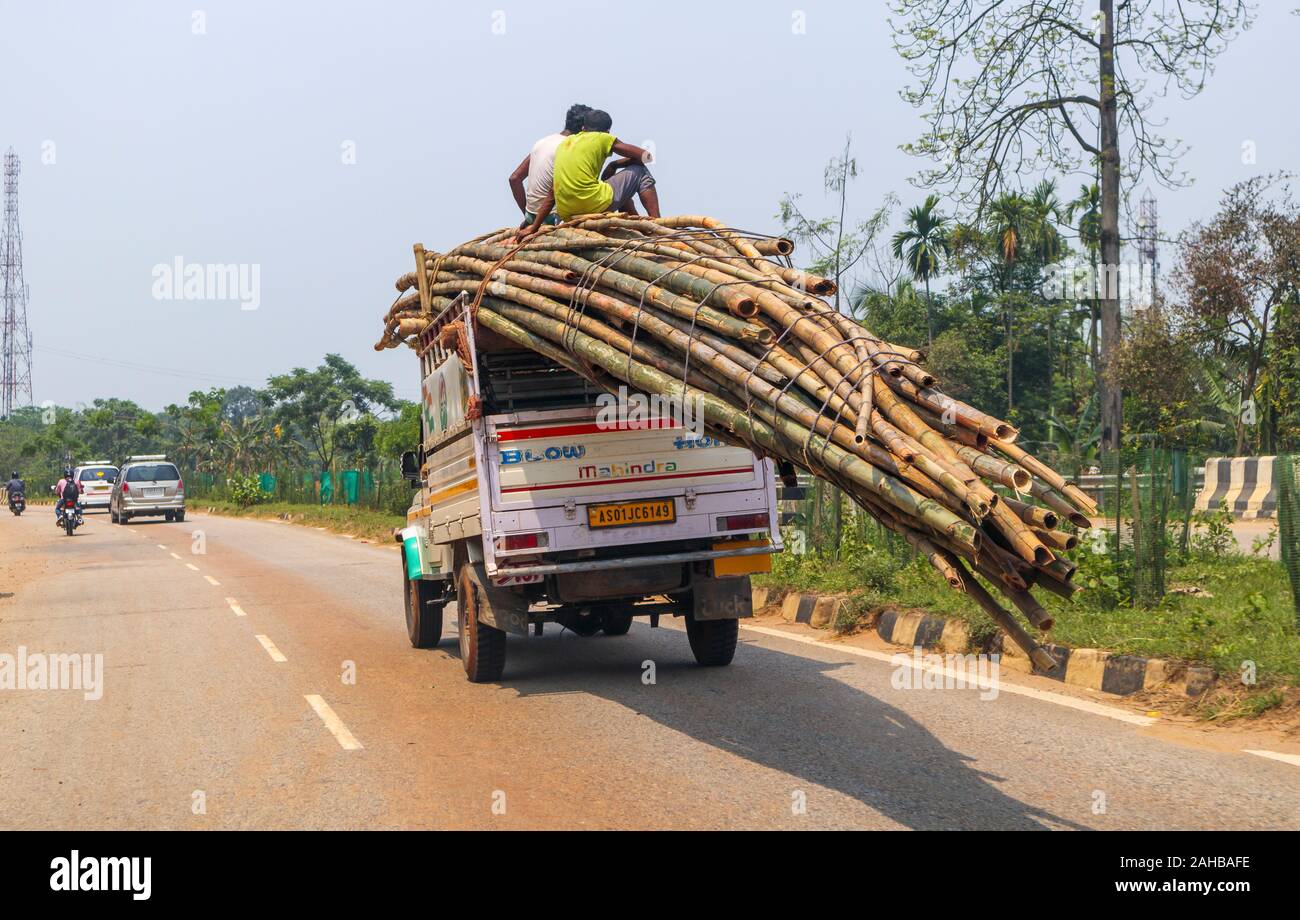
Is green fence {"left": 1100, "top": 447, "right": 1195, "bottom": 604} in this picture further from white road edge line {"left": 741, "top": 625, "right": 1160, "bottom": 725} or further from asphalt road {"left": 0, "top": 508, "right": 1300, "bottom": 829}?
asphalt road {"left": 0, "top": 508, "right": 1300, "bottom": 829}

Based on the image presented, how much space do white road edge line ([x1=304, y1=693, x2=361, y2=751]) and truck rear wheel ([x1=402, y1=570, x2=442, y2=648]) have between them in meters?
2.25

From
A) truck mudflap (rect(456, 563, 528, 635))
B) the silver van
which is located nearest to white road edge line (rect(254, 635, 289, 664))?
truck mudflap (rect(456, 563, 528, 635))

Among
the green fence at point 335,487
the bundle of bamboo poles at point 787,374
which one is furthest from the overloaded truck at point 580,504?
the green fence at point 335,487

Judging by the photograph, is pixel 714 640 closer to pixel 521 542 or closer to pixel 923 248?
pixel 521 542

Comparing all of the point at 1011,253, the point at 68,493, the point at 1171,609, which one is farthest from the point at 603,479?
the point at 1011,253

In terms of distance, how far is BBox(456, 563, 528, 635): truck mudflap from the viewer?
8.25 metres

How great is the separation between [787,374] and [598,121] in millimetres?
3988

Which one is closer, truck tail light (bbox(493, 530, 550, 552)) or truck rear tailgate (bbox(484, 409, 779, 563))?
truck tail light (bbox(493, 530, 550, 552))

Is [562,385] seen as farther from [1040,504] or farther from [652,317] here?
[1040,504]

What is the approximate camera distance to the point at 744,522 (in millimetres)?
8398

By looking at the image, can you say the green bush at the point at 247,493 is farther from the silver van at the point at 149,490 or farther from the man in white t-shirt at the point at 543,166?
the man in white t-shirt at the point at 543,166

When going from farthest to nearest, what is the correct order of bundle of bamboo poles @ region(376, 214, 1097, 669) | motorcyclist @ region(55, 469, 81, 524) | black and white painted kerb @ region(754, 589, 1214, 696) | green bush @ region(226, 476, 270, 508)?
1. green bush @ region(226, 476, 270, 508)
2. motorcyclist @ region(55, 469, 81, 524)
3. black and white painted kerb @ region(754, 589, 1214, 696)
4. bundle of bamboo poles @ region(376, 214, 1097, 669)
